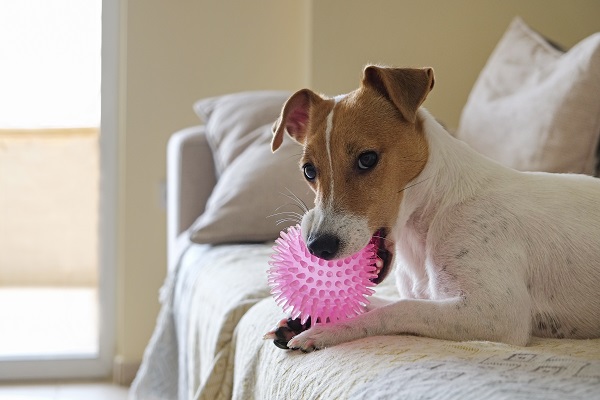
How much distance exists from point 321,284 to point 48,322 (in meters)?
3.02

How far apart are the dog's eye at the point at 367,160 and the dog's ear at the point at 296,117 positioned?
0.60ft

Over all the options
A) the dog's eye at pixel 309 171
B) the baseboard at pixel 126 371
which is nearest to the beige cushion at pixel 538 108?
the dog's eye at pixel 309 171

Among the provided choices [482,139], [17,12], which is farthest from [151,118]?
[482,139]

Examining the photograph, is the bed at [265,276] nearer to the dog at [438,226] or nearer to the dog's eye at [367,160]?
the dog at [438,226]

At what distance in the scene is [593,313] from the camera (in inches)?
53.6

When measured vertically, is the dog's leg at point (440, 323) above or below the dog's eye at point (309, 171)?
below

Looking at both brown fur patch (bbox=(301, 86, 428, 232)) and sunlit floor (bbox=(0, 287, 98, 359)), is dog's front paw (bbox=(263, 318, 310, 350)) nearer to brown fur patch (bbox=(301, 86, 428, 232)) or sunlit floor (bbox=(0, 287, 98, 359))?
brown fur patch (bbox=(301, 86, 428, 232))

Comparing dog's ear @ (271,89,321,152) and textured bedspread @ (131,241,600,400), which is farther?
dog's ear @ (271,89,321,152)

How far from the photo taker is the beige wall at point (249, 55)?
10.7ft

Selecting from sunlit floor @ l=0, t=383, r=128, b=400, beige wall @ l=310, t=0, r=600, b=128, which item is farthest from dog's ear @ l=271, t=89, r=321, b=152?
sunlit floor @ l=0, t=383, r=128, b=400

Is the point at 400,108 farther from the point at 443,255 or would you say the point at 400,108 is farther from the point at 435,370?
the point at 435,370

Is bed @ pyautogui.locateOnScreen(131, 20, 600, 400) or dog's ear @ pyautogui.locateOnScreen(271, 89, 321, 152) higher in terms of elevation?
dog's ear @ pyautogui.locateOnScreen(271, 89, 321, 152)

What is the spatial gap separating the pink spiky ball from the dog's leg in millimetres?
32

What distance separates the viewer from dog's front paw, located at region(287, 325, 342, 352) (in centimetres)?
126
